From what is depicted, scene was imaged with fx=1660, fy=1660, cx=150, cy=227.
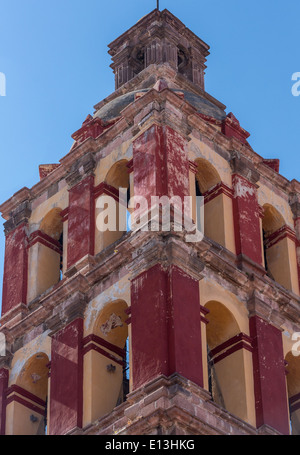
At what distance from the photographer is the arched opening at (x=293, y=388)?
37.2m

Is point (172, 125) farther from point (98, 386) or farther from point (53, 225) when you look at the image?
point (98, 386)

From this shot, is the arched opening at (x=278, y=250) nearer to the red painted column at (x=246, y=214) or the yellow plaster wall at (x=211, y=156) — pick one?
the red painted column at (x=246, y=214)

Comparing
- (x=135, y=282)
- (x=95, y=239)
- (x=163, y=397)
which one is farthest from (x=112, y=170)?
(x=163, y=397)

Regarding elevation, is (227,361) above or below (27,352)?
below

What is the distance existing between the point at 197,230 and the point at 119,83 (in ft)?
30.4

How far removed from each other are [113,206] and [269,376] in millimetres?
5972

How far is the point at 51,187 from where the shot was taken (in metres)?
40.7

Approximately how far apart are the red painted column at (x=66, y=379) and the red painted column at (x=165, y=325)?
1.72 metres

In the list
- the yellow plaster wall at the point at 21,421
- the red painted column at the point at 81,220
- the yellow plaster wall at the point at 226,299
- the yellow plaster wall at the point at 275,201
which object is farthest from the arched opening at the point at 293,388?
the yellow plaster wall at the point at 21,421

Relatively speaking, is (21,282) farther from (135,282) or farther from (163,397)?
(163,397)

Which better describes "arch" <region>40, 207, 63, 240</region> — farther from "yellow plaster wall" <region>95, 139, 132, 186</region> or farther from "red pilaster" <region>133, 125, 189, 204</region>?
"red pilaster" <region>133, 125, 189, 204</region>

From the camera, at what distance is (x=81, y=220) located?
38.6m

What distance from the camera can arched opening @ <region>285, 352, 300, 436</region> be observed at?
3725cm

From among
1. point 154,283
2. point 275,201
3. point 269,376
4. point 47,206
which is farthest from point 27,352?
point 275,201
